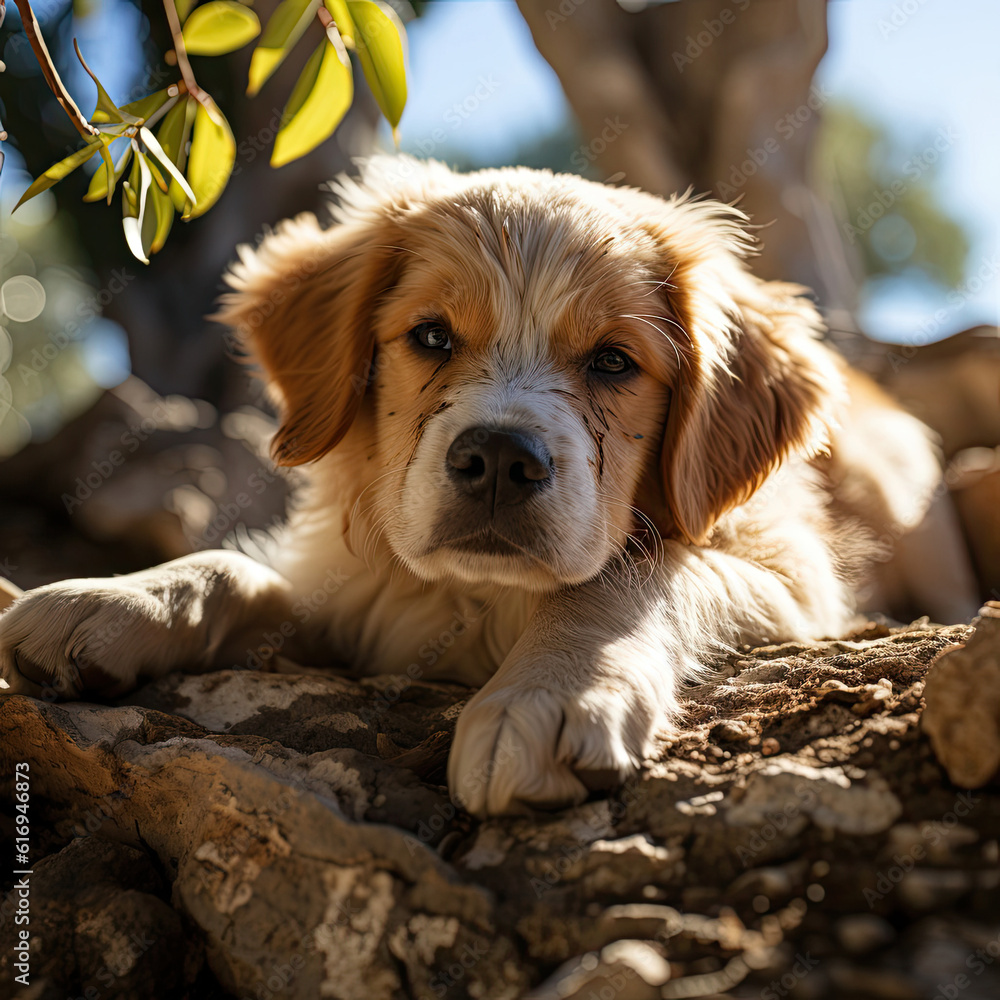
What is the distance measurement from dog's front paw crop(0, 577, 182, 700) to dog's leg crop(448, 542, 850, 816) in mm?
1122

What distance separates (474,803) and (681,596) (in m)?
1.09

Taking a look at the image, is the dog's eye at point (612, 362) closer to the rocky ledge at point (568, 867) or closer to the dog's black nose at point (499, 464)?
the dog's black nose at point (499, 464)

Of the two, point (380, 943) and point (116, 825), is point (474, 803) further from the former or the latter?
point (116, 825)

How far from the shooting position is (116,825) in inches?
75.3

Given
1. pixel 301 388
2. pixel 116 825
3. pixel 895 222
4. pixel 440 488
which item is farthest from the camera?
pixel 895 222

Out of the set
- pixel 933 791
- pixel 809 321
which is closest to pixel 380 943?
A: pixel 933 791

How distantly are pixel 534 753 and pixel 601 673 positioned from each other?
0.31 meters

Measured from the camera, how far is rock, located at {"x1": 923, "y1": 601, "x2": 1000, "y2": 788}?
142 cm

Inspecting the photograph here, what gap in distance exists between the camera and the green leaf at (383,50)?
1.72 m

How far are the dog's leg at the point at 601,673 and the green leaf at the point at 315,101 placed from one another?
128 centimetres

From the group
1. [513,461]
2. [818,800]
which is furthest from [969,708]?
[513,461]

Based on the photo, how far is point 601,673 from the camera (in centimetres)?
180

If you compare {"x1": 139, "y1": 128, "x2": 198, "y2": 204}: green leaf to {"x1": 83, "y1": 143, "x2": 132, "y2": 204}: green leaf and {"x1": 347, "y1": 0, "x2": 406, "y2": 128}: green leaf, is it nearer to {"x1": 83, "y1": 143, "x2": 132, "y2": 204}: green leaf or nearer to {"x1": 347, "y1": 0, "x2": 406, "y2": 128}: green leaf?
{"x1": 83, "y1": 143, "x2": 132, "y2": 204}: green leaf

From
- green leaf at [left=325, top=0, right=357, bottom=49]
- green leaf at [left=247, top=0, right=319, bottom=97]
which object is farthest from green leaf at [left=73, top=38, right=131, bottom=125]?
green leaf at [left=325, top=0, right=357, bottom=49]
